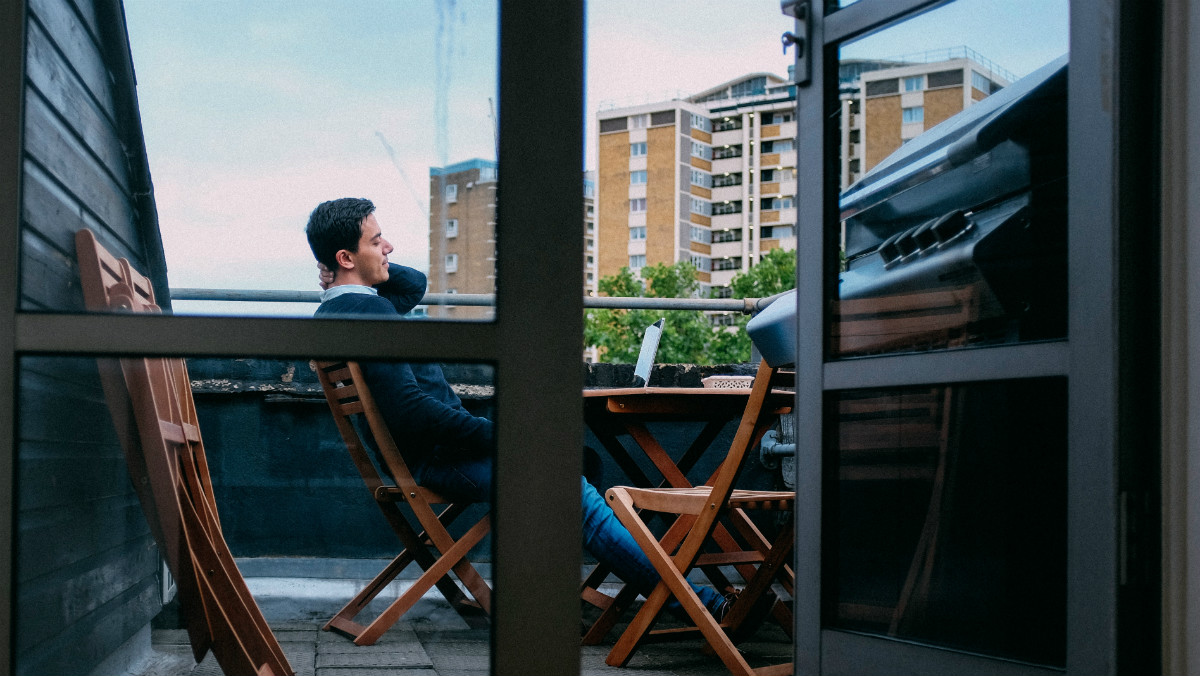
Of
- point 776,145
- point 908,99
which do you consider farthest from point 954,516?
point 776,145

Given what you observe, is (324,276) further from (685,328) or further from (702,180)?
(702,180)

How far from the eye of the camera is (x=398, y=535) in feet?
3.85

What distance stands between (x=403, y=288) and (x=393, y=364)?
86 millimetres

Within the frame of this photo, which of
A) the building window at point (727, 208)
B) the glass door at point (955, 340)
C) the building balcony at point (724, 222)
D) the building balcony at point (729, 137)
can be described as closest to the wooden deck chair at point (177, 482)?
the glass door at point (955, 340)

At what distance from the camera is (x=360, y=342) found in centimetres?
108

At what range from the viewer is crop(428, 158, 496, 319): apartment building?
1099 millimetres

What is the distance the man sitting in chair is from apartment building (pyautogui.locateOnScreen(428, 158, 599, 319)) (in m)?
0.03

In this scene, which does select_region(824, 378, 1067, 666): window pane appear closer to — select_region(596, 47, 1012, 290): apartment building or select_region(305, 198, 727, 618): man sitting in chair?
select_region(305, 198, 727, 618): man sitting in chair

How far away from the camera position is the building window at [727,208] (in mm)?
81625

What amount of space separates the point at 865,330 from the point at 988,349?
20cm

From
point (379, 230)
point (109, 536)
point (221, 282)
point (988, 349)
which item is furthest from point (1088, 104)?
point (109, 536)

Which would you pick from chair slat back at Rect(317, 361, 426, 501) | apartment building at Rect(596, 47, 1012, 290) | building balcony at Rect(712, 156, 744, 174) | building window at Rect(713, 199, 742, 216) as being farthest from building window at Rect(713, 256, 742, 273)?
chair slat back at Rect(317, 361, 426, 501)

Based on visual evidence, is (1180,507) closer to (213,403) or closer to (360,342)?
(360,342)

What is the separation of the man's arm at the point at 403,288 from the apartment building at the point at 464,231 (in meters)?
0.01
